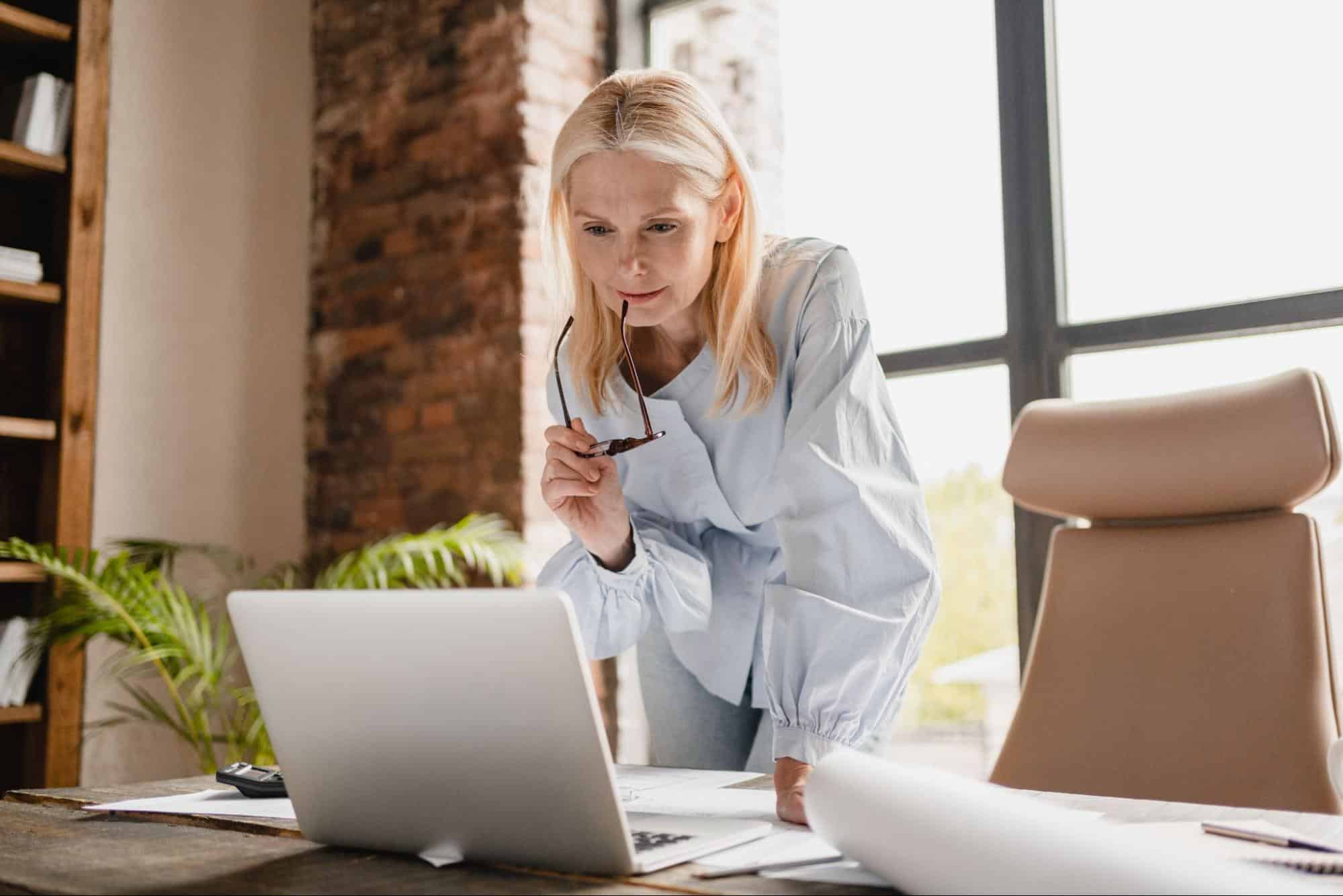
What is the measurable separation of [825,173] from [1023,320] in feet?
2.28

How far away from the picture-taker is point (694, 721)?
151 cm

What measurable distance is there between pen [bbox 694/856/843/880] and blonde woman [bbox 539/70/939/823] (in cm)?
16

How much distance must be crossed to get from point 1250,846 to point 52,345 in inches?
104

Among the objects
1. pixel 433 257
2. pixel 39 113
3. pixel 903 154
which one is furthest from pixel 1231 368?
pixel 39 113

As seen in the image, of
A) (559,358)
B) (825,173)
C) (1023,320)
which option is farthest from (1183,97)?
(559,358)

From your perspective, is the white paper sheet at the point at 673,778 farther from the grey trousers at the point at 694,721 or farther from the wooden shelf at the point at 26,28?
the wooden shelf at the point at 26,28

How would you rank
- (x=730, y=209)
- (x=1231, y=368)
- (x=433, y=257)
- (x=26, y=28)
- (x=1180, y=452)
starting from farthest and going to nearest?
1. (x=433, y=257)
2. (x=26, y=28)
3. (x=1231, y=368)
4. (x=1180, y=452)
5. (x=730, y=209)

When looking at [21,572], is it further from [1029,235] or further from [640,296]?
[1029,235]

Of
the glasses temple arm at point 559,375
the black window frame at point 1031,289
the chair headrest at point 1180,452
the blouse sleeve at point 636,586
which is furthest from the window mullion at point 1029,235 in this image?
the glasses temple arm at point 559,375

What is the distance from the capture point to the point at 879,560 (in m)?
1.09

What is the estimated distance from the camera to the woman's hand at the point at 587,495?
1218 millimetres

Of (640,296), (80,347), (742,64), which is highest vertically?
(742,64)

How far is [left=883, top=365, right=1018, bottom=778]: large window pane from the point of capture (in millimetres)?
2559

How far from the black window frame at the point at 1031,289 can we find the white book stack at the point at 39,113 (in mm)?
2009
